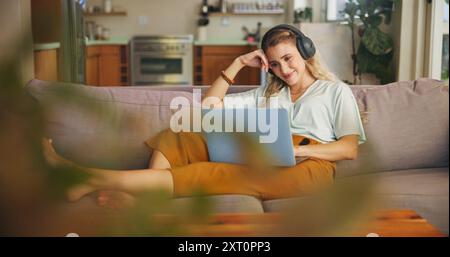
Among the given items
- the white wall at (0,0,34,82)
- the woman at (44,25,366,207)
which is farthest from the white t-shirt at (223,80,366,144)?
the white wall at (0,0,34,82)

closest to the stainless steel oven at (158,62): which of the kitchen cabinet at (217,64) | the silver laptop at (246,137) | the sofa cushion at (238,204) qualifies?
the kitchen cabinet at (217,64)

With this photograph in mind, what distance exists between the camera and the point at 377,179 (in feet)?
2.39

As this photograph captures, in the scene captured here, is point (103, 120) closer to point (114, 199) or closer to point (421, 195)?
point (114, 199)

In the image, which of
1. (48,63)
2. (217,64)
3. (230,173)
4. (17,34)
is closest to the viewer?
(17,34)

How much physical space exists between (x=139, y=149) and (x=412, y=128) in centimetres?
37

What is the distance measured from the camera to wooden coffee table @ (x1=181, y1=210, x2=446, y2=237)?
743mm

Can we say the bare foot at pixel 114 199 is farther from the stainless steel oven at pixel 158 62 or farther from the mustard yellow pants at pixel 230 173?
the stainless steel oven at pixel 158 62

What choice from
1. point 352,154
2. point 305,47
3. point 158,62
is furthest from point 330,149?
point 158,62

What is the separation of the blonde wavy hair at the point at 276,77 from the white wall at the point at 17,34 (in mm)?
356

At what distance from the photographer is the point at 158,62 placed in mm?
900

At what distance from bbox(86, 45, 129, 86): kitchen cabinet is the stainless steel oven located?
2cm

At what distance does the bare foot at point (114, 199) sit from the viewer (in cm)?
62

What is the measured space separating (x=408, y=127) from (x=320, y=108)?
0.12m

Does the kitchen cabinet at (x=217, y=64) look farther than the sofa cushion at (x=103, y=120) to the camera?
Yes
